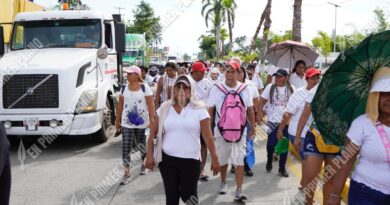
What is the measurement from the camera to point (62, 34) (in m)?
9.09

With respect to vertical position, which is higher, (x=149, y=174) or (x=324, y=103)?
(x=324, y=103)

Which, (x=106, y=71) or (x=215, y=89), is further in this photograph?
(x=106, y=71)

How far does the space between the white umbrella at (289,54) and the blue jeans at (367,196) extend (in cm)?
554

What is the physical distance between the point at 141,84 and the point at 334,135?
3.69m

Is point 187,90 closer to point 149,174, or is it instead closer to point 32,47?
point 149,174

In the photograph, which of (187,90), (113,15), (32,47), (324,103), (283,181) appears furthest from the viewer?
(113,15)

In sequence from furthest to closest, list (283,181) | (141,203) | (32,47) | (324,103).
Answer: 1. (32,47)
2. (283,181)
3. (141,203)
4. (324,103)

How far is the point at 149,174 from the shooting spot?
6.64 m

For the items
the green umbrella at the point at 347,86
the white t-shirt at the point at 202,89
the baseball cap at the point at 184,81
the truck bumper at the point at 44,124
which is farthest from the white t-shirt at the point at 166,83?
the green umbrella at the point at 347,86

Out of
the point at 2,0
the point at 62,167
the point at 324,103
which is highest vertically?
the point at 2,0

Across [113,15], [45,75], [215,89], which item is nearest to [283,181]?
[215,89]

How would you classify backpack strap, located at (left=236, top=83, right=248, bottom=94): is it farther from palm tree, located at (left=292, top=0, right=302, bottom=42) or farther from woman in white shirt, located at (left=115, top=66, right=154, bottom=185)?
palm tree, located at (left=292, top=0, right=302, bottom=42)

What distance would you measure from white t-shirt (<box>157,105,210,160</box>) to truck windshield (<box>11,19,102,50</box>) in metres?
5.56

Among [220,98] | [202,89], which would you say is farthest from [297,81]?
[220,98]
